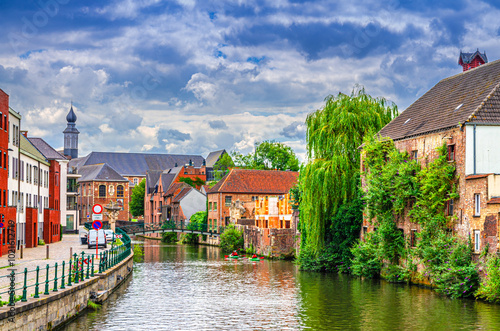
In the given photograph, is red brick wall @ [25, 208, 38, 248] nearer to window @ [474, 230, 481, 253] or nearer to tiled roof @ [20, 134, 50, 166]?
tiled roof @ [20, 134, 50, 166]

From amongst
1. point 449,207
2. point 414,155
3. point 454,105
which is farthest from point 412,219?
point 454,105

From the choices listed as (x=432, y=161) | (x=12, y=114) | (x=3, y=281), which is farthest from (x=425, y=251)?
(x=12, y=114)

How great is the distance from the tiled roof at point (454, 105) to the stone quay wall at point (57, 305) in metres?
17.3

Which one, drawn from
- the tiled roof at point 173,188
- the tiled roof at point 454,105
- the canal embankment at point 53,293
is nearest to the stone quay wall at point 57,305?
the canal embankment at point 53,293

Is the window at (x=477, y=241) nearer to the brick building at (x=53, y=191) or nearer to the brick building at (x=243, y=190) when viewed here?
the brick building at (x=53, y=191)

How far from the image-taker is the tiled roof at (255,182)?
78.9 m

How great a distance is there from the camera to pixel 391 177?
3319cm

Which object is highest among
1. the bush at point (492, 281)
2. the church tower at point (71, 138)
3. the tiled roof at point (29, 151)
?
the church tower at point (71, 138)

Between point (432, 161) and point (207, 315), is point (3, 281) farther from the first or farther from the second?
point (432, 161)

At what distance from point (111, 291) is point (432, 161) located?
1646 centimetres

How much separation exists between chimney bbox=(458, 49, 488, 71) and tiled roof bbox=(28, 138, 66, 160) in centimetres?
3956

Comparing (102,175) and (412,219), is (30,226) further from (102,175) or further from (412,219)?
(102,175)

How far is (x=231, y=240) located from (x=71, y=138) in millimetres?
105613

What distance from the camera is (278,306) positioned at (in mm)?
26844
